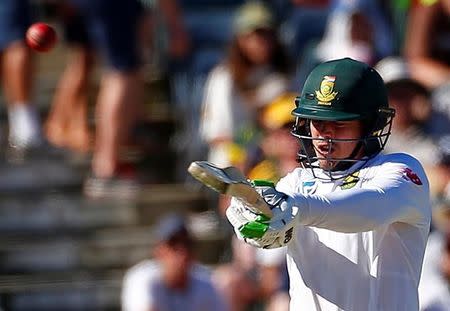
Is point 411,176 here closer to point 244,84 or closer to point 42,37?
point 42,37

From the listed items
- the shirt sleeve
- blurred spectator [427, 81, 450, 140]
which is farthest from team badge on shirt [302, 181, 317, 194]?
blurred spectator [427, 81, 450, 140]

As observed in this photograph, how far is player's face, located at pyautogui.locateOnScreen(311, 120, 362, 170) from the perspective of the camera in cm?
502

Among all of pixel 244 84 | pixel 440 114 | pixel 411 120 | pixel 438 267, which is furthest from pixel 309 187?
pixel 244 84

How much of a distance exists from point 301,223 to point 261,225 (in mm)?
140

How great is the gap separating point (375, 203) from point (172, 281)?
4.21 meters

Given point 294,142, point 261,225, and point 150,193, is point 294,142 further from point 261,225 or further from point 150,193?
point 261,225

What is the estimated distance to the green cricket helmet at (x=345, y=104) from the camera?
16.4 feet

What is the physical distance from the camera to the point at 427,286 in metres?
8.26

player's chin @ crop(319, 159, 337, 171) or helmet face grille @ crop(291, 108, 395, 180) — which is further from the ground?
helmet face grille @ crop(291, 108, 395, 180)

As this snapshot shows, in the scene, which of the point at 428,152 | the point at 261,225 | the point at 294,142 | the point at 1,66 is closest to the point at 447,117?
the point at 428,152

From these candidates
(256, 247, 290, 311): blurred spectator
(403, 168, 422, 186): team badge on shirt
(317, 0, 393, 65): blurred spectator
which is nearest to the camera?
(403, 168, 422, 186): team badge on shirt

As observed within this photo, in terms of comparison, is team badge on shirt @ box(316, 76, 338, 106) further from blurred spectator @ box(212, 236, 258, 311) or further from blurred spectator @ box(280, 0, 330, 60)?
blurred spectator @ box(280, 0, 330, 60)

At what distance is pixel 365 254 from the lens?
508 centimetres

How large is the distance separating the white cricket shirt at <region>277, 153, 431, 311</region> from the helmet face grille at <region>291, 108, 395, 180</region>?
33 millimetres
